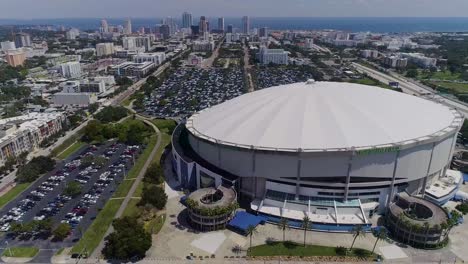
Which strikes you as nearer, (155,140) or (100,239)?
(100,239)

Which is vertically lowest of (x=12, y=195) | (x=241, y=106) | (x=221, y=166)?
(x=12, y=195)

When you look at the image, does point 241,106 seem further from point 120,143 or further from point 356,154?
point 120,143

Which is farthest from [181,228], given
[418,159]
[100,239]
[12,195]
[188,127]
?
[418,159]

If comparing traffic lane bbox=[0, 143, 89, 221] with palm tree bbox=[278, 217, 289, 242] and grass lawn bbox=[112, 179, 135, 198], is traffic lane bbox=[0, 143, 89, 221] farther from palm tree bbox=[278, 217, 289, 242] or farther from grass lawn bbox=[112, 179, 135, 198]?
palm tree bbox=[278, 217, 289, 242]

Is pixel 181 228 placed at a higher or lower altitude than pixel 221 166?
lower

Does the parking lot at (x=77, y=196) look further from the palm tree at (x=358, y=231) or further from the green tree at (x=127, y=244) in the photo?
the palm tree at (x=358, y=231)
